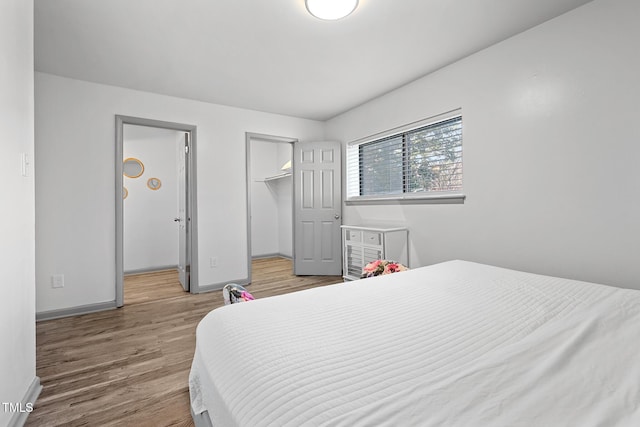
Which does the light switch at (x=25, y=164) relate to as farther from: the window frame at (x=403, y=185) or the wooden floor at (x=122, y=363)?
the window frame at (x=403, y=185)

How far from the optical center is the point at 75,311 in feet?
9.53

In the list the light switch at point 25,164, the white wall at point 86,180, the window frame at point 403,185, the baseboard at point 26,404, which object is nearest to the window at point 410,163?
the window frame at point 403,185

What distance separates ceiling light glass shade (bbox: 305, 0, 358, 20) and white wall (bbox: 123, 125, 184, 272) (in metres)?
3.67

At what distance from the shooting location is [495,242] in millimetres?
2502

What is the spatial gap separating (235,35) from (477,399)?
264 cm

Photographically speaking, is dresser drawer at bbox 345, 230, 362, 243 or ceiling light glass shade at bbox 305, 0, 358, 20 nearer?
ceiling light glass shade at bbox 305, 0, 358, 20

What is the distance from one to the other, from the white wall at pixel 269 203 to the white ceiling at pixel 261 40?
269 cm

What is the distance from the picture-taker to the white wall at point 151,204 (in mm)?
4719

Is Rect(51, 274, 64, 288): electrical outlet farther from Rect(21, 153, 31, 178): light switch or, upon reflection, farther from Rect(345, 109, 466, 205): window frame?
Rect(345, 109, 466, 205): window frame

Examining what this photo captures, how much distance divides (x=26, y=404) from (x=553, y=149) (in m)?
3.56

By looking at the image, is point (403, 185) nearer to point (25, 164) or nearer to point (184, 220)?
point (184, 220)

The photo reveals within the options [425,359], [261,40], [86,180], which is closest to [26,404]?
[425,359]

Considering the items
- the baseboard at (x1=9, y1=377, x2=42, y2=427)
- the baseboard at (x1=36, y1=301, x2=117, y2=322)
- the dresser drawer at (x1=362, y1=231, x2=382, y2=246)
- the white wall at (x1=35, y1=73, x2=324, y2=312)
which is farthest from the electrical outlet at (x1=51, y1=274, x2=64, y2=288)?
the dresser drawer at (x1=362, y1=231, x2=382, y2=246)

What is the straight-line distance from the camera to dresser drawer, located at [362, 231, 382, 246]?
134 inches
